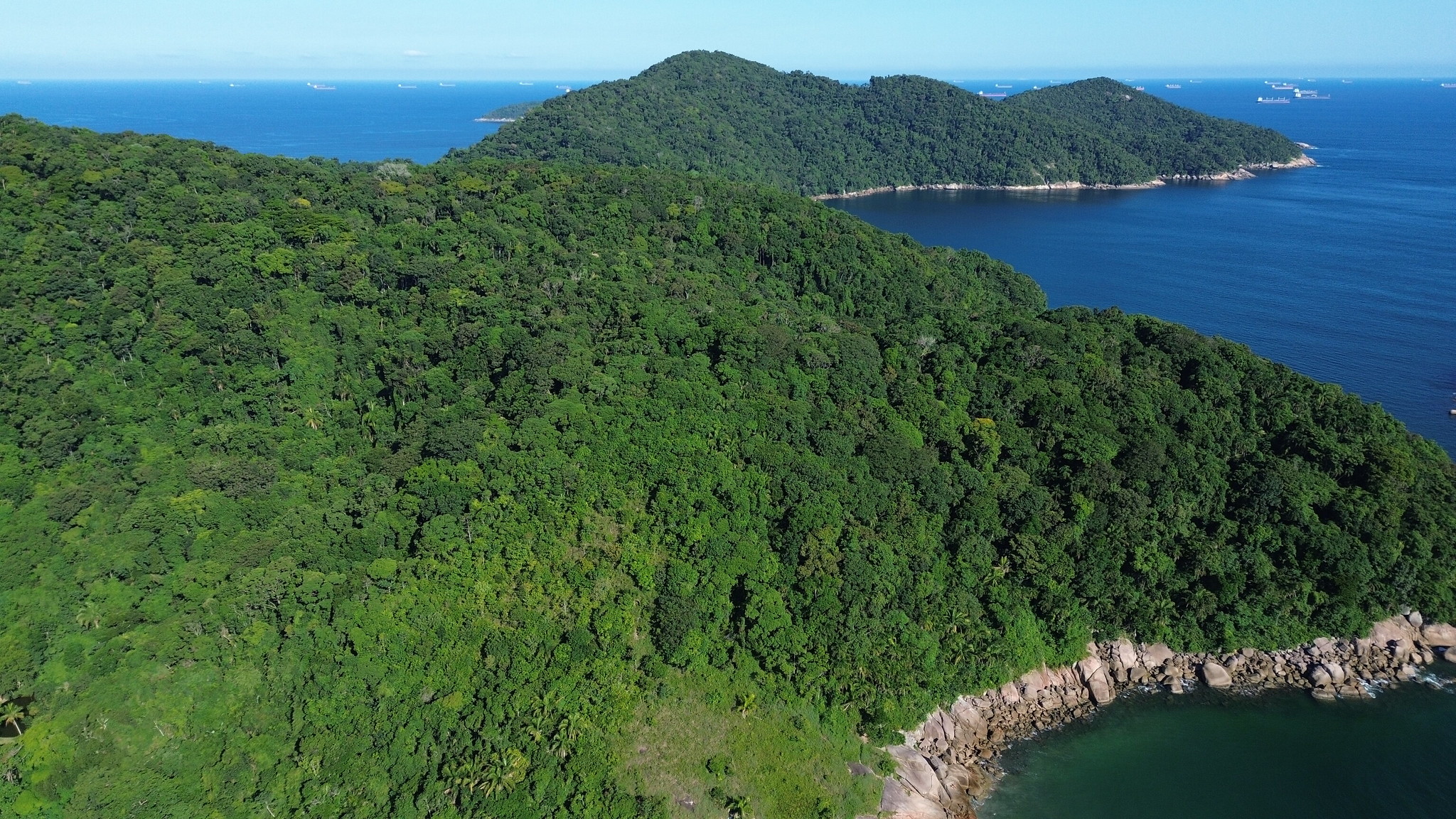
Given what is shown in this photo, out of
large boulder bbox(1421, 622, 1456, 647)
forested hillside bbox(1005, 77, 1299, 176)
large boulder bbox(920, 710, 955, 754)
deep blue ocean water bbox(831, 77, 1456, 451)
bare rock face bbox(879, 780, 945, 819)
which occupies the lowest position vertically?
bare rock face bbox(879, 780, 945, 819)

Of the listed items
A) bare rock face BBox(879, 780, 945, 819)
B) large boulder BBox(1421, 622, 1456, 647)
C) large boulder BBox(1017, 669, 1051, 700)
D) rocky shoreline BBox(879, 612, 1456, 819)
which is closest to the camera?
bare rock face BBox(879, 780, 945, 819)

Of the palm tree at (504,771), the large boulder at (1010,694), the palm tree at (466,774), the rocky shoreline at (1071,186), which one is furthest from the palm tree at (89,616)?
the rocky shoreline at (1071,186)

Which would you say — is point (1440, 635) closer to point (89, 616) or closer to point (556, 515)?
point (556, 515)

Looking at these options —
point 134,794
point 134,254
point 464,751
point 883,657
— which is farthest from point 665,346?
point 134,254

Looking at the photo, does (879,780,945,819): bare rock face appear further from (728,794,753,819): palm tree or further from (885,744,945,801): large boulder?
(728,794,753,819): palm tree

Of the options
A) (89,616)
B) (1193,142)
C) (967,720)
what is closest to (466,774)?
(89,616)

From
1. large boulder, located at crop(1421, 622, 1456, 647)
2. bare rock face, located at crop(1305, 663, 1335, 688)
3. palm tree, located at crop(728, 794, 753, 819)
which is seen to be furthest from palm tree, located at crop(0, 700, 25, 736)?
large boulder, located at crop(1421, 622, 1456, 647)
